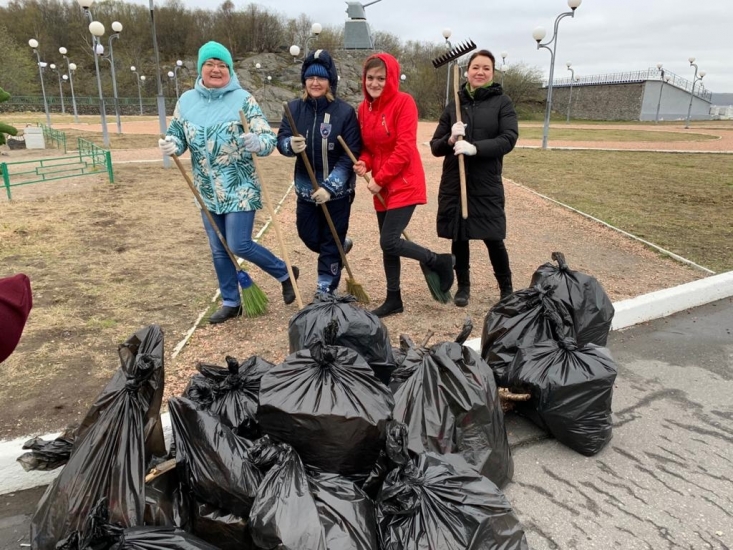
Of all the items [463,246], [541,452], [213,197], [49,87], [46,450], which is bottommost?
[541,452]

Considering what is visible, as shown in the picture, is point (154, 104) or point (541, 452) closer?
point (541, 452)

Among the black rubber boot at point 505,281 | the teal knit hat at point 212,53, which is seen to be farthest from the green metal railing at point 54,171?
the black rubber boot at point 505,281

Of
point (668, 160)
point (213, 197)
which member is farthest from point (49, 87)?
point (213, 197)

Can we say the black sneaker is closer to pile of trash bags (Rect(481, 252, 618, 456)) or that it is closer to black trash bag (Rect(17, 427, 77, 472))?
black trash bag (Rect(17, 427, 77, 472))

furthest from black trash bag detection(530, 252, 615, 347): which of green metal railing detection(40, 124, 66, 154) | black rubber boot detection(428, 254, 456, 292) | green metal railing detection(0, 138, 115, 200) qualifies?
green metal railing detection(40, 124, 66, 154)

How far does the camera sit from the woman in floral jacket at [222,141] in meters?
3.43

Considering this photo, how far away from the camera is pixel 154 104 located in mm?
50125

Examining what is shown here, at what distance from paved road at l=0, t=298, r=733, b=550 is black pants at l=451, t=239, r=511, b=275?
116 cm

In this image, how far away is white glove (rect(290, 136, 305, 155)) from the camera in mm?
A: 3480

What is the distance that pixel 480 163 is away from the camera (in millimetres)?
3865

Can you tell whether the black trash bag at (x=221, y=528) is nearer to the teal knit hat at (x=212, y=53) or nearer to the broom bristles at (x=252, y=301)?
the broom bristles at (x=252, y=301)

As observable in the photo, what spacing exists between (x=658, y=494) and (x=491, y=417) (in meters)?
0.75

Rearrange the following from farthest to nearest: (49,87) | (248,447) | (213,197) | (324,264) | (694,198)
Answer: (49,87) → (694,198) → (324,264) → (213,197) → (248,447)

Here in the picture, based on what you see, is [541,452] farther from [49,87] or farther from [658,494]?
[49,87]
